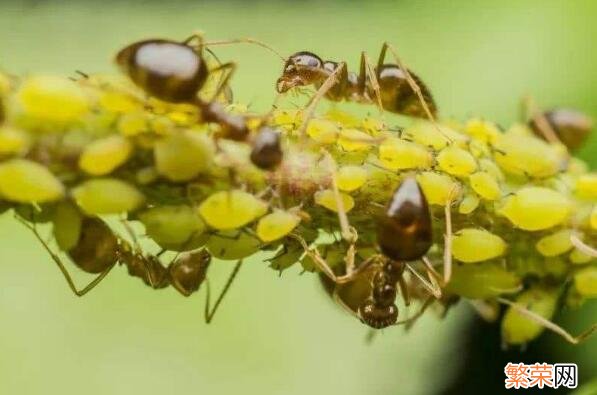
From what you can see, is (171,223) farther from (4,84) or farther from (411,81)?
(411,81)

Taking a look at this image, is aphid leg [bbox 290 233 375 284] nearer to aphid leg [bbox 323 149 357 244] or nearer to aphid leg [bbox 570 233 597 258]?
aphid leg [bbox 323 149 357 244]

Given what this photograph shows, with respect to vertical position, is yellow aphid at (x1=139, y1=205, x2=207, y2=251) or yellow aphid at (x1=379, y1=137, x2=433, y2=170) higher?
yellow aphid at (x1=379, y1=137, x2=433, y2=170)

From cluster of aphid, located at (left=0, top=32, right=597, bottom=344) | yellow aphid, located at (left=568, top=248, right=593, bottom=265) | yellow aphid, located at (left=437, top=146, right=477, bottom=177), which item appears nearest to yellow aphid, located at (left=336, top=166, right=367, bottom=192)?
cluster of aphid, located at (left=0, top=32, right=597, bottom=344)

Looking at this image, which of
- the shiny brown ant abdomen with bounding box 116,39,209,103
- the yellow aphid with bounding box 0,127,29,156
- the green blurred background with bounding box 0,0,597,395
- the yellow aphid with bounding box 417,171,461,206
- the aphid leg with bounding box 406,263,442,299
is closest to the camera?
the yellow aphid with bounding box 0,127,29,156

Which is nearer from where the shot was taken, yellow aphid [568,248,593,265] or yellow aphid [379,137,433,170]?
yellow aphid [379,137,433,170]

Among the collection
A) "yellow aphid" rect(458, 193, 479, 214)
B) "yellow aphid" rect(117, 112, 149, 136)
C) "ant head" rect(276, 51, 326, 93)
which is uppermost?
"yellow aphid" rect(117, 112, 149, 136)

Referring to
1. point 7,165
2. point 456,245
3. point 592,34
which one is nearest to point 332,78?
point 456,245
